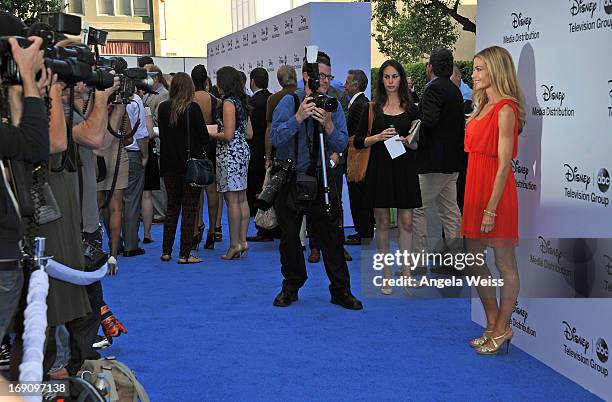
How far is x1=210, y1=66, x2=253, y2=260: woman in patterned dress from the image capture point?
8.05m

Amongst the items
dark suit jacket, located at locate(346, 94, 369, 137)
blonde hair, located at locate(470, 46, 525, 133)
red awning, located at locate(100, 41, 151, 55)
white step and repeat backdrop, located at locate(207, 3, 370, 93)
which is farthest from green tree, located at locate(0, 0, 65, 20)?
red awning, located at locate(100, 41, 151, 55)

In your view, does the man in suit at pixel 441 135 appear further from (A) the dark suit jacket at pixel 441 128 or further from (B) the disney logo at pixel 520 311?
(B) the disney logo at pixel 520 311

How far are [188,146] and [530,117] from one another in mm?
3830

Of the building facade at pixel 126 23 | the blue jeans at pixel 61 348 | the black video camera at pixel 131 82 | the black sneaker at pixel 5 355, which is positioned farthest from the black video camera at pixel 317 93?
the building facade at pixel 126 23

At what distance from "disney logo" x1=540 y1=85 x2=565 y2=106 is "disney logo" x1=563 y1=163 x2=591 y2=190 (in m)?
0.37

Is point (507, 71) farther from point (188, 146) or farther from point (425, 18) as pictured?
point (425, 18)

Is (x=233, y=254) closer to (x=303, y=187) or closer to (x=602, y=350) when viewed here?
(x=303, y=187)

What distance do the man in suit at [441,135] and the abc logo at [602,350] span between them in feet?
8.31

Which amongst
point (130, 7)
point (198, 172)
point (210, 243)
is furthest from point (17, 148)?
point (130, 7)

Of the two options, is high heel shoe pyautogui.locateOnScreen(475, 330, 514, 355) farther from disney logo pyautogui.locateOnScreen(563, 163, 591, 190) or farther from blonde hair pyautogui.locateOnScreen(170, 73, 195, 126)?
blonde hair pyautogui.locateOnScreen(170, 73, 195, 126)

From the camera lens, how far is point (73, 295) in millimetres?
3545

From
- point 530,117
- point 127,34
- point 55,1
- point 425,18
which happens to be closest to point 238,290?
point 530,117

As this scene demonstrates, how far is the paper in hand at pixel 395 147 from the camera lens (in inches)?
249

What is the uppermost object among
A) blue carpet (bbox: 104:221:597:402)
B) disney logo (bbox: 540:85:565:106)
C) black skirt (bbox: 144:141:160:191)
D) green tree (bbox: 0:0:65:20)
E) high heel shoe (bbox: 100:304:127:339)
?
green tree (bbox: 0:0:65:20)
